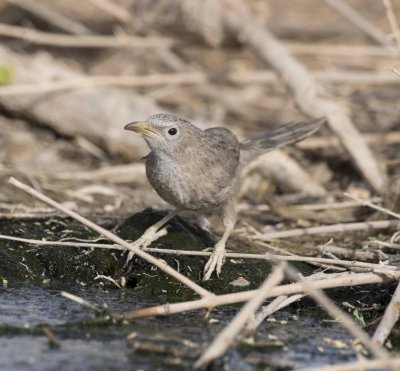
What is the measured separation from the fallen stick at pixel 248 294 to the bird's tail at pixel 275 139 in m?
2.32

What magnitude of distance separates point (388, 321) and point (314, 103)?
3850 millimetres

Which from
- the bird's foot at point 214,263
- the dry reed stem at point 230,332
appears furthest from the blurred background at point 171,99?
the dry reed stem at point 230,332

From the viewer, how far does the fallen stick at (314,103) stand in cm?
775

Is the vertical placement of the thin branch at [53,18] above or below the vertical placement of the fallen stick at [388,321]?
above

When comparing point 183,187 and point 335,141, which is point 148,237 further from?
point 335,141

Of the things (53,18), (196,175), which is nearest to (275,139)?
(196,175)

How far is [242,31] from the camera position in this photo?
347 inches

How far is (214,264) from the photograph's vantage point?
17.2ft

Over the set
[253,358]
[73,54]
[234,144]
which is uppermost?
[73,54]

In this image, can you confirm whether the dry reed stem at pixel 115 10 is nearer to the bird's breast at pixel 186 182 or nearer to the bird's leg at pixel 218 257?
the bird's breast at pixel 186 182

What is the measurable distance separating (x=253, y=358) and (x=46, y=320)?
114 centimetres

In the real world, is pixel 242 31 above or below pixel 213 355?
above

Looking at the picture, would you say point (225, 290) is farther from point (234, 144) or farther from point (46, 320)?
point (234, 144)

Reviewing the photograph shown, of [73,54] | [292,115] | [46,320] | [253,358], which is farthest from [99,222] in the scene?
[73,54]
